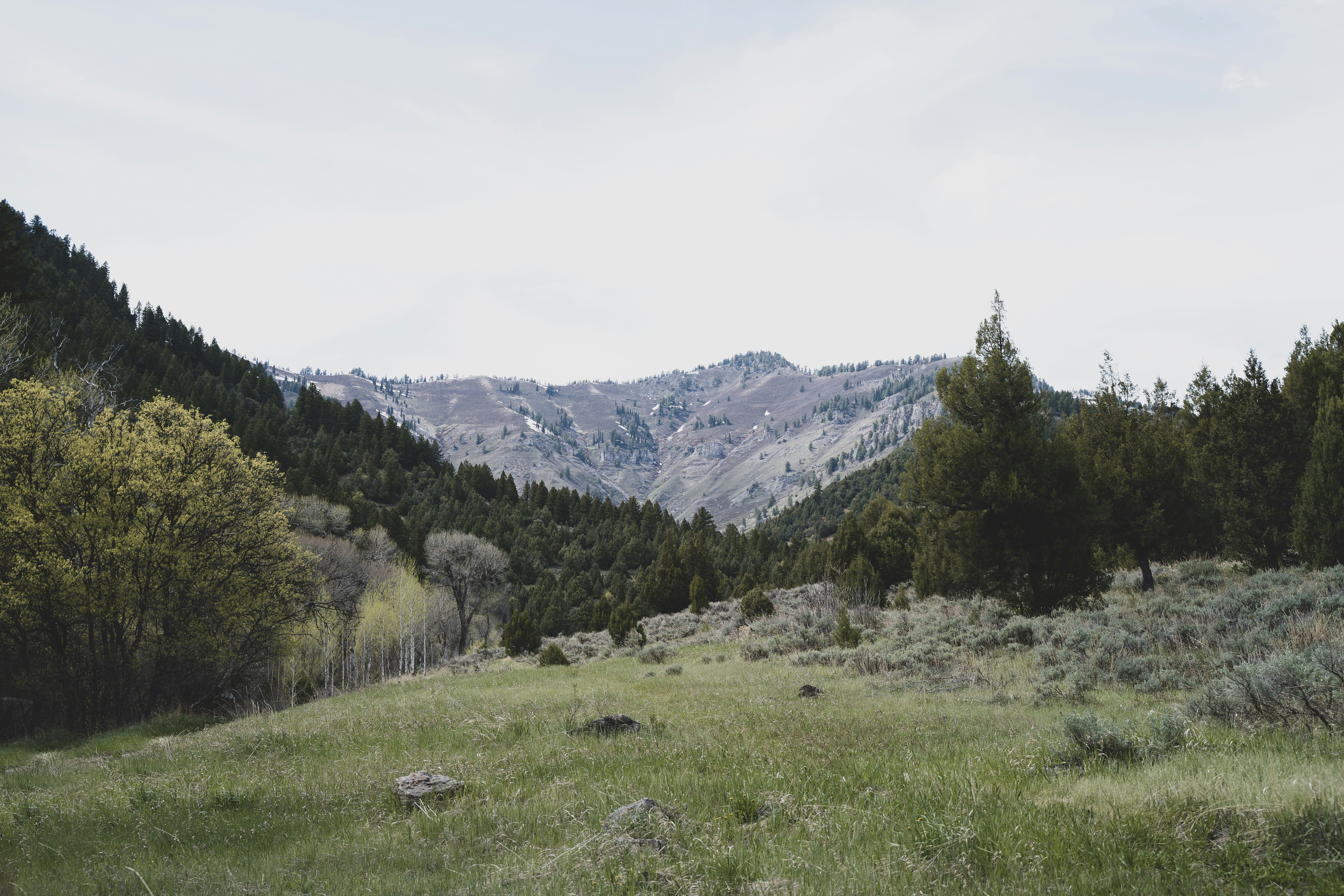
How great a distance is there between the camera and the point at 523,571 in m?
81.9

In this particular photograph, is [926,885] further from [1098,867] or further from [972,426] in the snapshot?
[972,426]

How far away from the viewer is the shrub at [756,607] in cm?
3384

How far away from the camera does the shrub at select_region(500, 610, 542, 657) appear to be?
A: 40.2 m

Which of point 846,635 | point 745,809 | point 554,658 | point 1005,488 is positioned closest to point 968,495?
point 1005,488

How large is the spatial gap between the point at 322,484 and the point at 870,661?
74748mm

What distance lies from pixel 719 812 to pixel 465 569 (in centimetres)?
6166

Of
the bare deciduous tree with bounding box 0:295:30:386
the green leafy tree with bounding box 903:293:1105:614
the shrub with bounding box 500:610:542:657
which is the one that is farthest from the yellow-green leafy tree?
the green leafy tree with bounding box 903:293:1105:614

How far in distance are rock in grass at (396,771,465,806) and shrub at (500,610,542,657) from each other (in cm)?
3444

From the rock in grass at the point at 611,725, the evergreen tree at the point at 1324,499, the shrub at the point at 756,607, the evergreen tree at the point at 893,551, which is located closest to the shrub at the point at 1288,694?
the rock in grass at the point at 611,725

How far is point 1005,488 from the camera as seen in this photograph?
18.8 meters

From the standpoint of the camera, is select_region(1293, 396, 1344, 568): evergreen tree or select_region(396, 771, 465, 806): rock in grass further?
select_region(1293, 396, 1344, 568): evergreen tree

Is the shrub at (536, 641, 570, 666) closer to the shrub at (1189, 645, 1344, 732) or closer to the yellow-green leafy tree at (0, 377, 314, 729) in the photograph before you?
the yellow-green leafy tree at (0, 377, 314, 729)

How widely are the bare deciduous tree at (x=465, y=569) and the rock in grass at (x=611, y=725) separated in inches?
2201

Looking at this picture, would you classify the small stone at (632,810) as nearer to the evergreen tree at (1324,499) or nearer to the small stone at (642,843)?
the small stone at (642,843)
